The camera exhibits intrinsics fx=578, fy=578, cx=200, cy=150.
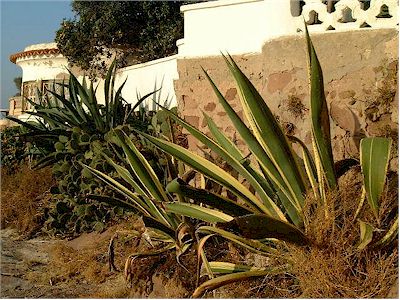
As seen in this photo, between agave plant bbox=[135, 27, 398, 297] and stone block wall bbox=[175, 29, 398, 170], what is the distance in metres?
0.74

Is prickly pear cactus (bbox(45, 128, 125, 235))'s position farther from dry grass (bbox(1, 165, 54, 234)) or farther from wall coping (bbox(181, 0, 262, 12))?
wall coping (bbox(181, 0, 262, 12))

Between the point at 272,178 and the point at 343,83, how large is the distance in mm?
1289

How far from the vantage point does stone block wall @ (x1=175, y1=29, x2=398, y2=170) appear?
4.38 metres

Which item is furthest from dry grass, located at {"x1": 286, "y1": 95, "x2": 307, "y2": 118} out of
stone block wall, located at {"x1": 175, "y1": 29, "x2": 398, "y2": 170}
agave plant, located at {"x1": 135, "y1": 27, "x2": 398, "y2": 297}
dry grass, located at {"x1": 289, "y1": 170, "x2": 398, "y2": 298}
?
dry grass, located at {"x1": 289, "y1": 170, "x2": 398, "y2": 298}

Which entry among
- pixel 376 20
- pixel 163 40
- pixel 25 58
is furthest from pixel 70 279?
pixel 25 58

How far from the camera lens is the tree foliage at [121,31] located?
12742mm

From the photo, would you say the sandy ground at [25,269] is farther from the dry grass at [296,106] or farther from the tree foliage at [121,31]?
the tree foliage at [121,31]

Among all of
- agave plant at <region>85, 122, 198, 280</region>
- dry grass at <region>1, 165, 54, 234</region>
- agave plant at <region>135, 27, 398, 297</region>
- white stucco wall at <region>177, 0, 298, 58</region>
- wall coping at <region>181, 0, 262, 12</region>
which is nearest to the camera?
agave plant at <region>135, 27, 398, 297</region>

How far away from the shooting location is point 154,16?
508 inches

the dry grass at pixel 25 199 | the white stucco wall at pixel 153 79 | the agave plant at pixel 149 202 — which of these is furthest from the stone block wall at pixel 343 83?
the dry grass at pixel 25 199

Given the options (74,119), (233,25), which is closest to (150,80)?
(74,119)

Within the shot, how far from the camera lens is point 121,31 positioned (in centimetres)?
1288

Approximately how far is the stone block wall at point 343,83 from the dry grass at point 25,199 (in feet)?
11.6

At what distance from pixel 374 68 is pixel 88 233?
141 inches
